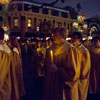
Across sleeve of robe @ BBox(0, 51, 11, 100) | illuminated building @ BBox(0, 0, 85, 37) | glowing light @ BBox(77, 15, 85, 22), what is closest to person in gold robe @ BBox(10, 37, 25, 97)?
sleeve of robe @ BBox(0, 51, 11, 100)

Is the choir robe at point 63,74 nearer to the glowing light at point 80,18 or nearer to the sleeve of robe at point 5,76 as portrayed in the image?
the sleeve of robe at point 5,76

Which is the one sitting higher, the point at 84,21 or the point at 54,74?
the point at 84,21

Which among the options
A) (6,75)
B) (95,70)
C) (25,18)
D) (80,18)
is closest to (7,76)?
(6,75)

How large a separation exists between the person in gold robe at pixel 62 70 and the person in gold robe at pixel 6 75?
910 millimetres

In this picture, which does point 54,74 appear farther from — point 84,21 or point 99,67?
point 84,21

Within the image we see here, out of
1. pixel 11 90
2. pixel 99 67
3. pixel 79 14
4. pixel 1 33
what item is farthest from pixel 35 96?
pixel 79 14

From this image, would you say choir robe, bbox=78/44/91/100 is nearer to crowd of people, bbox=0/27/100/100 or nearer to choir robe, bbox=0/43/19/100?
crowd of people, bbox=0/27/100/100

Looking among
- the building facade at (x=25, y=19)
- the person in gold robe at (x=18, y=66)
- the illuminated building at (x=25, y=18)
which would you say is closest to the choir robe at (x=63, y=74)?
the person in gold robe at (x=18, y=66)

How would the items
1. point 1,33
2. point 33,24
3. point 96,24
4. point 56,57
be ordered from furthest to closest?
point 96,24, point 33,24, point 1,33, point 56,57

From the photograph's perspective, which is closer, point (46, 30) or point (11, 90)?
point (11, 90)

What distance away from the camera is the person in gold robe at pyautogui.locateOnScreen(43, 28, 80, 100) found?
2.99 metres

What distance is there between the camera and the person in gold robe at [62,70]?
9.81ft

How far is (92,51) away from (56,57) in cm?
344

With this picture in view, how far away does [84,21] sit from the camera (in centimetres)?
A: 4431
